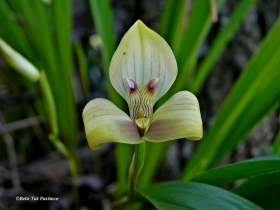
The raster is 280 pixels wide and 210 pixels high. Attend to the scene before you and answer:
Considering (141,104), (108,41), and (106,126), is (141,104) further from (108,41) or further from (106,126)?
(108,41)

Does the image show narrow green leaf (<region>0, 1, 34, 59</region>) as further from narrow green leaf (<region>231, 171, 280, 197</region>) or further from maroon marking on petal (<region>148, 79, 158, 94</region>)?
narrow green leaf (<region>231, 171, 280, 197</region>)

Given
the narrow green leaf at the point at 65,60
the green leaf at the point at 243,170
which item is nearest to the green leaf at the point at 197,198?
the green leaf at the point at 243,170

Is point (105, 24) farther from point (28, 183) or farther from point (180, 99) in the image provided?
point (28, 183)

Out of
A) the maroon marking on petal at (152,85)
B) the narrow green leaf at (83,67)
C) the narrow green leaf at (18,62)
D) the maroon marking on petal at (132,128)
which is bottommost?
the narrow green leaf at (83,67)

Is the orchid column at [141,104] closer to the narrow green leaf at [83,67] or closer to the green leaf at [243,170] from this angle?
the green leaf at [243,170]

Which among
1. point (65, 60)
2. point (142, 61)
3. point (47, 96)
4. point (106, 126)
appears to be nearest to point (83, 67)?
point (65, 60)
